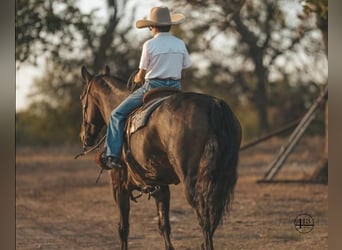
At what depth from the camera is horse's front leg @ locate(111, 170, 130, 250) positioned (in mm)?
9547

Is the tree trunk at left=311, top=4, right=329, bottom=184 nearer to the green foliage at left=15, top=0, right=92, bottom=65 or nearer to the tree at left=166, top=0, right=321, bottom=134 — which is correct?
the tree at left=166, top=0, right=321, bottom=134

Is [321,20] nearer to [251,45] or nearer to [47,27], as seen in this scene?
[251,45]

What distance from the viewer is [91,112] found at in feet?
32.4

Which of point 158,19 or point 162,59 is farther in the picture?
point 158,19

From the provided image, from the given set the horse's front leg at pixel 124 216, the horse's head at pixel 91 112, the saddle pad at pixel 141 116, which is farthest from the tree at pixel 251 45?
the saddle pad at pixel 141 116

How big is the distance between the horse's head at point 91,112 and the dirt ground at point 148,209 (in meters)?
0.97

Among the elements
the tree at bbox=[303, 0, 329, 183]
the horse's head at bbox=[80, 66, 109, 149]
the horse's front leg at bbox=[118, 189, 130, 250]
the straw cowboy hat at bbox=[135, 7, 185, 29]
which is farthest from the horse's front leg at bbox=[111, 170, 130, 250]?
the tree at bbox=[303, 0, 329, 183]

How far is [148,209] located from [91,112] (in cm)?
144

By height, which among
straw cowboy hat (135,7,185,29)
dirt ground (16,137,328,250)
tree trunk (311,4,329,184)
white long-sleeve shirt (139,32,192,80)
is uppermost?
straw cowboy hat (135,7,185,29)

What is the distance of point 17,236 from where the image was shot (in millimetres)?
10562

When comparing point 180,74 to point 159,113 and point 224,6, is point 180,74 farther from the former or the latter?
point 224,6

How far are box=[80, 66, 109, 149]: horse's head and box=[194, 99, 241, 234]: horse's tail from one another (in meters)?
1.94

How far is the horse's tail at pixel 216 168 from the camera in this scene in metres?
8.11

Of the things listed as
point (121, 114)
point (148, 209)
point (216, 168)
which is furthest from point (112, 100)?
point (216, 168)
